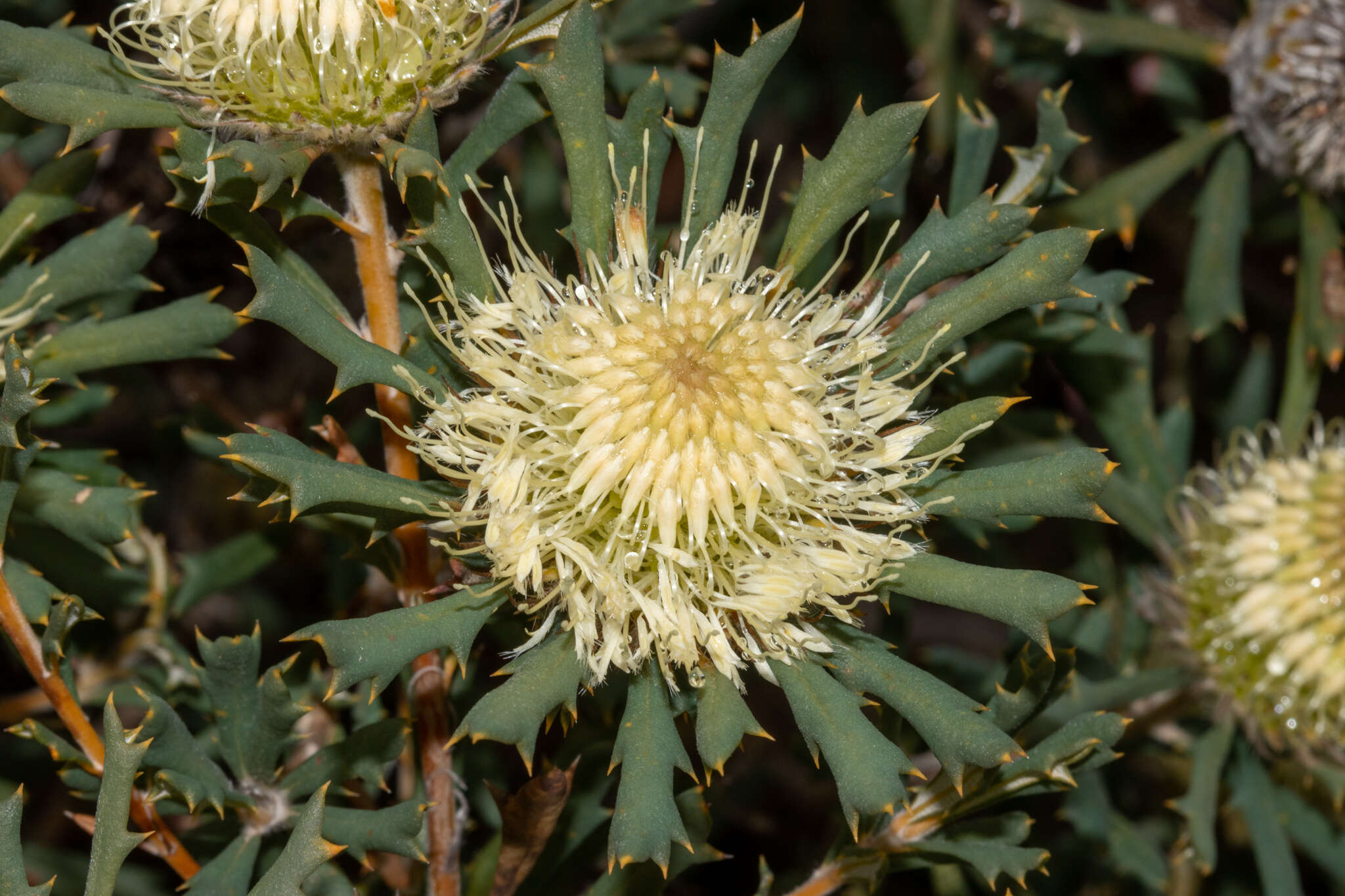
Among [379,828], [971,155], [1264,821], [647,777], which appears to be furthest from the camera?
[1264,821]

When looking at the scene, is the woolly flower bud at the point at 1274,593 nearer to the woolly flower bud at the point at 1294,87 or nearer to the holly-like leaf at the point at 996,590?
the woolly flower bud at the point at 1294,87

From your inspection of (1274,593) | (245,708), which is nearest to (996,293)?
(1274,593)

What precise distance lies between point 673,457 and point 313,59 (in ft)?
2.04

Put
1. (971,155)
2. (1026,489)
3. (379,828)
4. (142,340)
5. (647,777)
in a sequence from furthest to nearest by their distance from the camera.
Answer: (971,155)
(142,340)
(379,828)
(1026,489)
(647,777)

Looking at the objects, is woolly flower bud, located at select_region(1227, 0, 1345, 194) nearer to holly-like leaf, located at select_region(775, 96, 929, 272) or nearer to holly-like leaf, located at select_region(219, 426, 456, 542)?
holly-like leaf, located at select_region(775, 96, 929, 272)

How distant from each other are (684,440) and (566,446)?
136 millimetres

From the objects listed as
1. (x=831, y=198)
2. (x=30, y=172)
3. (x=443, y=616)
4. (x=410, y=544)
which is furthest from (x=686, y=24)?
(x=443, y=616)

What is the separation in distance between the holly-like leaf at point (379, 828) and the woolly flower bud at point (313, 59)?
83cm

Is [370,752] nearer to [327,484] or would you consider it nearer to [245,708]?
[245,708]

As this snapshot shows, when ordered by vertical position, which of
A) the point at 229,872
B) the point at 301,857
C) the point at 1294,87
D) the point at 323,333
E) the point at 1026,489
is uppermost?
the point at 1294,87

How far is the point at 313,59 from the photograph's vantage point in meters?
1.33

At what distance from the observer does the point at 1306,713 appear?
2037 mm

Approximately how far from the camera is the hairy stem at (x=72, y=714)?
54.6 inches

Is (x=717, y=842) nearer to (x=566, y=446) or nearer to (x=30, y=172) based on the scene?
(x=566, y=446)
